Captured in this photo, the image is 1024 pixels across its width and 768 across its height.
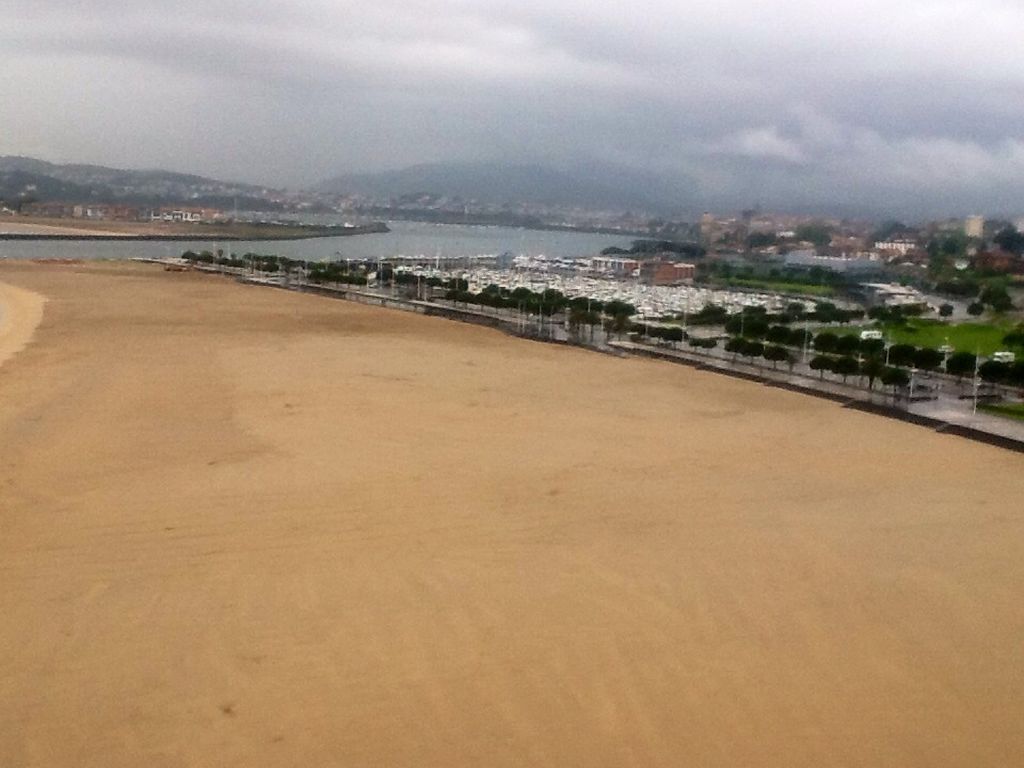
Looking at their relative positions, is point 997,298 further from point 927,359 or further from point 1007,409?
point 1007,409

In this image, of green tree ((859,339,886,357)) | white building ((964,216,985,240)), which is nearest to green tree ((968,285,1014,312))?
green tree ((859,339,886,357))

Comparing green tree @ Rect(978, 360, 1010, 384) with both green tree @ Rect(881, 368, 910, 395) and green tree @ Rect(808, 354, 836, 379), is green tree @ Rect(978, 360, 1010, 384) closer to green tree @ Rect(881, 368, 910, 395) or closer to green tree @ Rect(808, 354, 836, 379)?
green tree @ Rect(881, 368, 910, 395)

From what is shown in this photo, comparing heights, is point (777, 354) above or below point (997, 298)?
below

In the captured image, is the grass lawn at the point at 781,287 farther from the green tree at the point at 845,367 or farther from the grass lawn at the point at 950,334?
the green tree at the point at 845,367

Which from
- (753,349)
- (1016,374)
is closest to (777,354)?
(753,349)

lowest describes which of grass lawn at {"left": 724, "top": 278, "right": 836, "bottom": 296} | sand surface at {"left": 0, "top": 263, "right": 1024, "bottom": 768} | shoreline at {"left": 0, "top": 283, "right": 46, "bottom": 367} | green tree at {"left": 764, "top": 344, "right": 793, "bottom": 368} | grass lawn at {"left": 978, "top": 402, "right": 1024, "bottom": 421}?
shoreline at {"left": 0, "top": 283, "right": 46, "bottom": 367}
